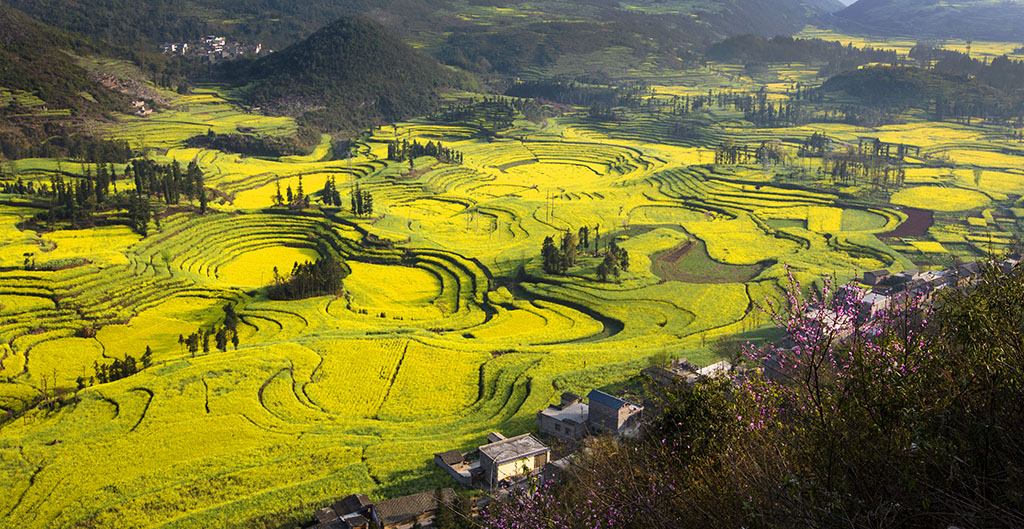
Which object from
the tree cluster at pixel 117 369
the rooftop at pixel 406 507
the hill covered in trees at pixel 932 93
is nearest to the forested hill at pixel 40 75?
the tree cluster at pixel 117 369

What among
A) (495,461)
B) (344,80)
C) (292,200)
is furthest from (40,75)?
(495,461)

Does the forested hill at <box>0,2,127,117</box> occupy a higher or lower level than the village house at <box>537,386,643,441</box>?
higher

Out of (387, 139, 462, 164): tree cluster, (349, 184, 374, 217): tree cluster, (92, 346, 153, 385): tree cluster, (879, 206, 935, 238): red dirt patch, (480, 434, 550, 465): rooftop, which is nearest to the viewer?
(480, 434, 550, 465): rooftop

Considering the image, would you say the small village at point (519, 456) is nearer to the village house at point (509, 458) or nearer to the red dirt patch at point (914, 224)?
the village house at point (509, 458)

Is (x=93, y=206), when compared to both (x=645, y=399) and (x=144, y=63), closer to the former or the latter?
(x=645, y=399)

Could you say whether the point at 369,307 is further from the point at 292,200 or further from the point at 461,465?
the point at 292,200

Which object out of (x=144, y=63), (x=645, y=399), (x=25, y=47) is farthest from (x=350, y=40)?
(x=645, y=399)

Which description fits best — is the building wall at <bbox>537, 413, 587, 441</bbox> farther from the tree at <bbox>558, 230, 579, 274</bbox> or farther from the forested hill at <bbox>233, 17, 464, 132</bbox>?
the forested hill at <bbox>233, 17, 464, 132</bbox>

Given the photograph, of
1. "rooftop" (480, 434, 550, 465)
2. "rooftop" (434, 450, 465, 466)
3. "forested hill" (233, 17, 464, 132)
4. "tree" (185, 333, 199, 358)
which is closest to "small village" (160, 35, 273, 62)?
"forested hill" (233, 17, 464, 132)
